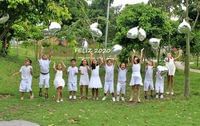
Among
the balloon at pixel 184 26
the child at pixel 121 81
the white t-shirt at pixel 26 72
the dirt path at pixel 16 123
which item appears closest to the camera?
the dirt path at pixel 16 123

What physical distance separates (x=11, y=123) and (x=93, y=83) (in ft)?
16.5

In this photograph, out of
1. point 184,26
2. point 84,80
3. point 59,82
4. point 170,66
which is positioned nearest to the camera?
point 184,26

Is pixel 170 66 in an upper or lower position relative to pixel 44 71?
upper

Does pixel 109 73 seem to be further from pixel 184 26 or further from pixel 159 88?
pixel 184 26

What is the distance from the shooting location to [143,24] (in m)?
23.4

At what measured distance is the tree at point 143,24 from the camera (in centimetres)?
2323

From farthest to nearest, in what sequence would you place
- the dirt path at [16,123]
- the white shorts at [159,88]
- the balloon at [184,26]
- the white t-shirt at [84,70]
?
the white shorts at [159,88]
the white t-shirt at [84,70]
the balloon at [184,26]
the dirt path at [16,123]

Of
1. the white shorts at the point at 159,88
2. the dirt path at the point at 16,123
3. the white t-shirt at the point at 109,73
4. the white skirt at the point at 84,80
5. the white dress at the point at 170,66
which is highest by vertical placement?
the white dress at the point at 170,66

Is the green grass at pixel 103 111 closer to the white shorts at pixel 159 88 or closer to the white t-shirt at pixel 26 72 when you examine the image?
the white shorts at pixel 159 88

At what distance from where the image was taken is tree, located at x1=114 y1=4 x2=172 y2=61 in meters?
23.2

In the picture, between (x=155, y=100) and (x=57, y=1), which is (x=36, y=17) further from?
(x=155, y=100)

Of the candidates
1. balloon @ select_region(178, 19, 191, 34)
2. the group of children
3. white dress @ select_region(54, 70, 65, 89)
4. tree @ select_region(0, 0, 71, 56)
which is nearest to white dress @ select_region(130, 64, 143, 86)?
the group of children

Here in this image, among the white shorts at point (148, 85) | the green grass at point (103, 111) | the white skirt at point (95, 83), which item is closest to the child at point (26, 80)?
the green grass at point (103, 111)

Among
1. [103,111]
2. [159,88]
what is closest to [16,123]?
[103,111]
